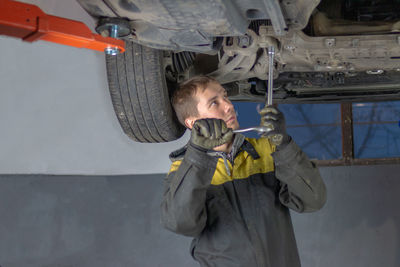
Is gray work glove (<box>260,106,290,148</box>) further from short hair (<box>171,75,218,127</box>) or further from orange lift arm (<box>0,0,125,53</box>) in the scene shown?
orange lift arm (<box>0,0,125,53</box>)

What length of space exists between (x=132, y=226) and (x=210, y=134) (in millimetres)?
2232

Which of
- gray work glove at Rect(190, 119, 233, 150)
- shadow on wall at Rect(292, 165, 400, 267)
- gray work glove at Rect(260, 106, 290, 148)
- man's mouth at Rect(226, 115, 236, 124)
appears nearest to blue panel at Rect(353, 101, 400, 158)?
shadow on wall at Rect(292, 165, 400, 267)

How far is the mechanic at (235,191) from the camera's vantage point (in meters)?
1.30

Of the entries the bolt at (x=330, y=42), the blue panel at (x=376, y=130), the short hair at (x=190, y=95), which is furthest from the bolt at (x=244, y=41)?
the blue panel at (x=376, y=130)

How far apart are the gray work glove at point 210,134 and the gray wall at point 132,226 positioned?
7.08 feet

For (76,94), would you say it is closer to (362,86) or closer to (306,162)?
(362,86)

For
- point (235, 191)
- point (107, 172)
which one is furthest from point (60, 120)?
point (235, 191)

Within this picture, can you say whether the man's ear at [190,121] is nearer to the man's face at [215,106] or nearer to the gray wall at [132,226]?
the man's face at [215,106]

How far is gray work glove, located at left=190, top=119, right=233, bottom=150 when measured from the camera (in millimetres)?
1251

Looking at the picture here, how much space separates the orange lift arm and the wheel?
677 mm

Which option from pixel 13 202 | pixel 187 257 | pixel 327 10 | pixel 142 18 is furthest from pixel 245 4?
pixel 13 202

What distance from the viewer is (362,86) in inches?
86.6

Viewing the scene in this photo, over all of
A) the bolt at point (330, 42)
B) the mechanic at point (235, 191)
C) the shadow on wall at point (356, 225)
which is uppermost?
the bolt at point (330, 42)

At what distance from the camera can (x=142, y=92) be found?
1.87 metres
